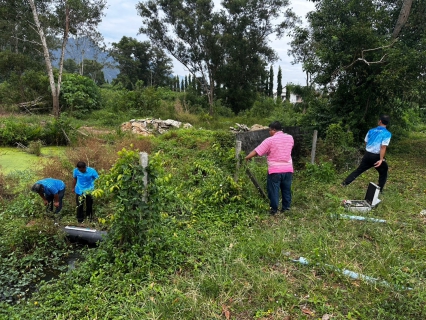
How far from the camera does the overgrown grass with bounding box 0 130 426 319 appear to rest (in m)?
2.49

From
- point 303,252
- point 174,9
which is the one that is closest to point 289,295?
point 303,252

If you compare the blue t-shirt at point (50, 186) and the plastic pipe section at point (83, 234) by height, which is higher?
the blue t-shirt at point (50, 186)

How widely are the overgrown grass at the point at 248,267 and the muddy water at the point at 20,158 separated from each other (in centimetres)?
478

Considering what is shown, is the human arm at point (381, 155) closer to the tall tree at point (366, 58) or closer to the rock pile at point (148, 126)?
the tall tree at point (366, 58)

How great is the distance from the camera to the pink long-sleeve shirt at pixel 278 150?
13.7 ft

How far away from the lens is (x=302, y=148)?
7.27 meters

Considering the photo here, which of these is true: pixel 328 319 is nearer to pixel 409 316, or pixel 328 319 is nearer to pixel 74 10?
pixel 409 316

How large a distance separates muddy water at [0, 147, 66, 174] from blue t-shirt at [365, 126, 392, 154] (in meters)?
7.20

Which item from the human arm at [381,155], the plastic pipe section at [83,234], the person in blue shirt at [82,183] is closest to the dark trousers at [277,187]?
the human arm at [381,155]

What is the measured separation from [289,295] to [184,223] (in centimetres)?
191

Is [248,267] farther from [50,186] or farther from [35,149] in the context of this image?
[35,149]

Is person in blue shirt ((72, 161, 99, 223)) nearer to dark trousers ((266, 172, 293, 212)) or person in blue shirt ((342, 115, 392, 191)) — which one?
dark trousers ((266, 172, 293, 212))

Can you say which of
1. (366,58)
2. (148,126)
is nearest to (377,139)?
(366,58)

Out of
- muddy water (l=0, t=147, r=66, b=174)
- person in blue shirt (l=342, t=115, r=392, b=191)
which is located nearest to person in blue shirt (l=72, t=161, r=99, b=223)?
muddy water (l=0, t=147, r=66, b=174)
